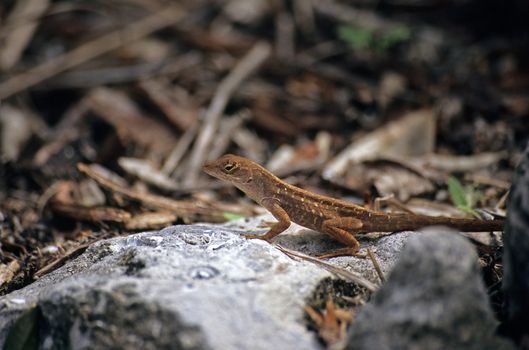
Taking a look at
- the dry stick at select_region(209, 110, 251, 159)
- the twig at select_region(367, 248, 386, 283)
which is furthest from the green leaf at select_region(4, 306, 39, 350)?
the dry stick at select_region(209, 110, 251, 159)

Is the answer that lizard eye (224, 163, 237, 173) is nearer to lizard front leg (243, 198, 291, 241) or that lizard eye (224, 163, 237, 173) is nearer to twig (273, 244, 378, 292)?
lizard front leg (243, 198, 291, 241)

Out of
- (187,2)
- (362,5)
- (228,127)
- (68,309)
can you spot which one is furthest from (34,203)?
(362,5)

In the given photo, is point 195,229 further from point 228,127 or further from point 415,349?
point 228,127

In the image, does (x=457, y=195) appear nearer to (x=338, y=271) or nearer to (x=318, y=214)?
(x=318, y=214)

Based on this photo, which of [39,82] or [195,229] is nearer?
[195,229]

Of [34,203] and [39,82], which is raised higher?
[39,82]

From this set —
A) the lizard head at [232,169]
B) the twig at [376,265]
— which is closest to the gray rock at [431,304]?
the twig at [376,265]
